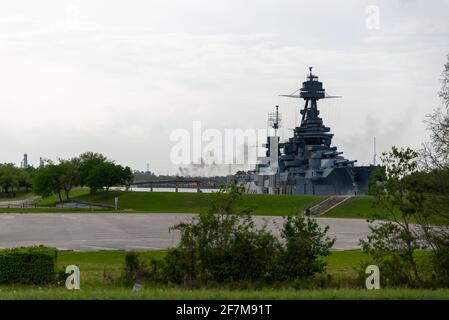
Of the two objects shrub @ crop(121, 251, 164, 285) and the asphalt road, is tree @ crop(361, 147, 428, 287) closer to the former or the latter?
shrub @ crop(121, 251, 164, 285)

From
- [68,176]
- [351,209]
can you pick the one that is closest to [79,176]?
[68,176]

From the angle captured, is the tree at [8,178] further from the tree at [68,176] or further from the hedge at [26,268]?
the hedge at [26,268]

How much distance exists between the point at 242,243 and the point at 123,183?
8400 cm

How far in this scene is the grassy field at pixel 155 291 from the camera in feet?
37.4

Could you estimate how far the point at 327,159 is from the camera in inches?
4050

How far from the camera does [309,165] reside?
348 feet

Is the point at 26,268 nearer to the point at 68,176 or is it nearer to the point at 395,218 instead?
the point at 395,218

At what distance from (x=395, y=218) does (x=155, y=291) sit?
7685 millimetres

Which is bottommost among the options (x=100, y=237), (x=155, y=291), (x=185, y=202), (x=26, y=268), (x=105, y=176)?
(x=100, y=237)

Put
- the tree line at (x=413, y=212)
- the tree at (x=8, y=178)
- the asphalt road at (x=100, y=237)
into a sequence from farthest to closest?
1. the tree at (x=8, y=178)
2. the asphalt road at (x=100, y=237)
3. the tree line at (x=413, y=212)

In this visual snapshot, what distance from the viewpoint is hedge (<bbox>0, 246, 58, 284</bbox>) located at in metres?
17.3

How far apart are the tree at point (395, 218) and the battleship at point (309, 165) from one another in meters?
75.3

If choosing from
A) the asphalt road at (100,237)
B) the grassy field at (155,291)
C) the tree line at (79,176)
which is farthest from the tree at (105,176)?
the grassy field at (155,291)
